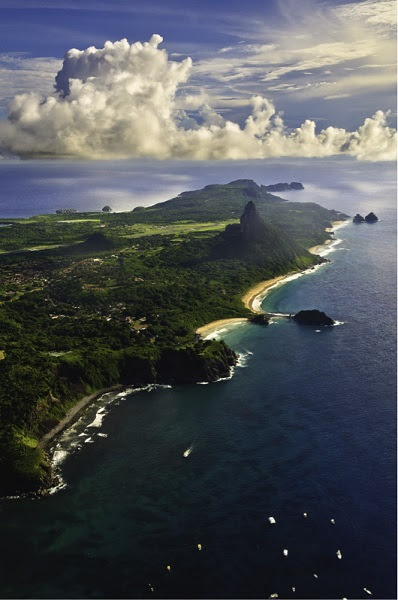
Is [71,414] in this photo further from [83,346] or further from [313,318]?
[313,318]

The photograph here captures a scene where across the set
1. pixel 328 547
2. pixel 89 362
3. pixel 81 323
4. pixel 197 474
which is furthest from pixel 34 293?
pixel 328 547

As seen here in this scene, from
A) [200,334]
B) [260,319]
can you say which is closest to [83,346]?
[200,334]

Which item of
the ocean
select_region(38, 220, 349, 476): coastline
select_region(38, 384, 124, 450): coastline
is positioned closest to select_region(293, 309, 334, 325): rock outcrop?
select_region(38, 220, 349, 476): coastline

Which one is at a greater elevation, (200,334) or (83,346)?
(83,346)

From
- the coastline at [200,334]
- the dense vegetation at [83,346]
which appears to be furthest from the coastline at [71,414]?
the dense vegetation at [83,346]

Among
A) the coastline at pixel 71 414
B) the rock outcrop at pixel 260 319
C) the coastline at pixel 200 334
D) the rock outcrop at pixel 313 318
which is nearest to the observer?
the coastline at pixel 71 414

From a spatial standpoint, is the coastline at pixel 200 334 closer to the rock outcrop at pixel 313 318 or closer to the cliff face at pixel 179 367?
the cliff face at pixel 179 367
